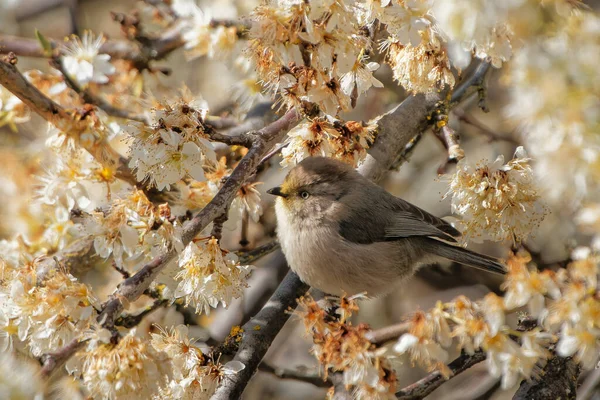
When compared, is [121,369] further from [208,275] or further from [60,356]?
[208,275]

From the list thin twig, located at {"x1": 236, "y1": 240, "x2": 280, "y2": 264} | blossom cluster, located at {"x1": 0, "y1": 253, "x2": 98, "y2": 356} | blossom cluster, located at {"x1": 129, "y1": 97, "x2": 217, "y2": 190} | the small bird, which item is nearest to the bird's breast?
the small bird

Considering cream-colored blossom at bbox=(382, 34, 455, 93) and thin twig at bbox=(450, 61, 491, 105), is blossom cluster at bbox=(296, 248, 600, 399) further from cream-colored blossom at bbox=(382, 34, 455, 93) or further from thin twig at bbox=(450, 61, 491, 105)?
thin twig at bbox=(450, 61, 491, 105)

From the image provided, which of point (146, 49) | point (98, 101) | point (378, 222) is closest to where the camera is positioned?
point (378, 222)

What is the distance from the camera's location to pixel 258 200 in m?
2.93

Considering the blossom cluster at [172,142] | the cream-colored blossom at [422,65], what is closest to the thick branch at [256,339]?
the blossom cluster at [172,142]

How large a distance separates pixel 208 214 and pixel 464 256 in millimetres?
1611

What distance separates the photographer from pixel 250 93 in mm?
3883

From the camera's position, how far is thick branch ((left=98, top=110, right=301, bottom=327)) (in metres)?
2.01

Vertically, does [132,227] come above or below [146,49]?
above

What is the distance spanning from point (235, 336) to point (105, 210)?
80 centimetres

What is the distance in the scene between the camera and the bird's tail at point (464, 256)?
3184 mm

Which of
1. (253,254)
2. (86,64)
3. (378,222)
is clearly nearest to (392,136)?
(378,222)

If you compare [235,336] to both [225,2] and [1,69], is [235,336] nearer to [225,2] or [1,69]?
[1,69]

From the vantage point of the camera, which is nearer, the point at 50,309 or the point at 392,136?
the point at 50,309
